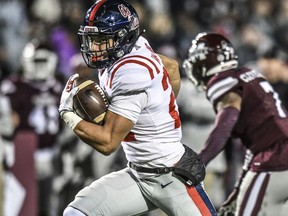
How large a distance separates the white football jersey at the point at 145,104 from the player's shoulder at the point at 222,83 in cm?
70

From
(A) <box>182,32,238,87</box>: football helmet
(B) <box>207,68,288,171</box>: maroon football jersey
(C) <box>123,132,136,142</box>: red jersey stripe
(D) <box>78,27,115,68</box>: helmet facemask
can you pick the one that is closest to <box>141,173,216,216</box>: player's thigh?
(C) <box>123,132,136,142</box>: red jersey stripe

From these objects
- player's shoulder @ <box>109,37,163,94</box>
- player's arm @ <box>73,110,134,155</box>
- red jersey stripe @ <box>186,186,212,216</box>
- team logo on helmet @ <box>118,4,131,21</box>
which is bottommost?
red jersey stripe @ <box>186,186,212,216</box>

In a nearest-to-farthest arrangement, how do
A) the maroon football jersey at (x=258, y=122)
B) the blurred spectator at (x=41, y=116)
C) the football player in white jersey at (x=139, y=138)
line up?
1. the football player in white jersey at (x=139, y=138)
2. the maroon football jersey at (x=258, y=122)
3. the blurred spectator at (x=41, y=116)

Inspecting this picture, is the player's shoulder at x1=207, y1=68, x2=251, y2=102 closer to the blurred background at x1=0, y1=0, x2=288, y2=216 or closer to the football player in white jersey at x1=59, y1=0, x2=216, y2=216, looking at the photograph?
the football player in white jersey at x1=59, y1=0, x2=216, y2=216

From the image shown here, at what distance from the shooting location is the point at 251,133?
209 inches

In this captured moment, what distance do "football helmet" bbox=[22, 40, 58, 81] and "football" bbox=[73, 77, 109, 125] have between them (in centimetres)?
348

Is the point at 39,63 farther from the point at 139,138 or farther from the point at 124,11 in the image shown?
the point at 139,138

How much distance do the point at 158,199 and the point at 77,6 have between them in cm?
668

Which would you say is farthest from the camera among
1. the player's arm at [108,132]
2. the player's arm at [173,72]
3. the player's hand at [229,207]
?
the player's hand at [229,207]

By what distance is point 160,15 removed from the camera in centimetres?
1117

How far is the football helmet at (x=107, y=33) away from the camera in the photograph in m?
4.58

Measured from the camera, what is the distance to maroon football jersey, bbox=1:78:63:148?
7734 mm

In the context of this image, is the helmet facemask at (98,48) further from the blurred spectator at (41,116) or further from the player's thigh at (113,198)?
the blurred spectator at (41,116)

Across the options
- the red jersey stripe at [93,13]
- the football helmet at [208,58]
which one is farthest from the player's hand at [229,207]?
the red jersey stripe at [93,13]
